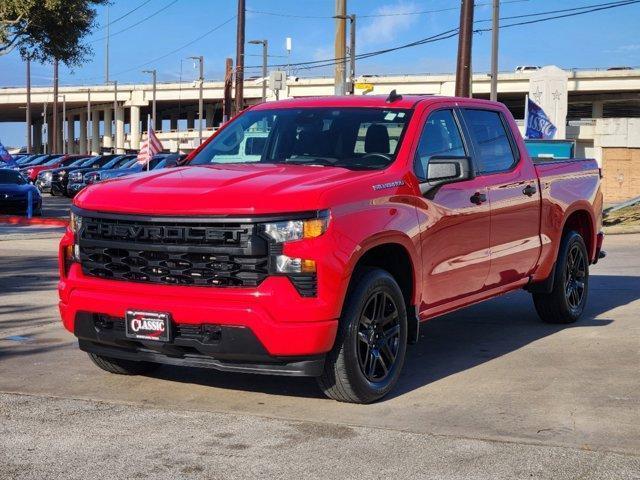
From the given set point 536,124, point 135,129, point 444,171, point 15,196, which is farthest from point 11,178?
point 135,129

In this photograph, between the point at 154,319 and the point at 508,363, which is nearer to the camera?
the point at 154,319

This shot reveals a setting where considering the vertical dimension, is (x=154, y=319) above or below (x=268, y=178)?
below

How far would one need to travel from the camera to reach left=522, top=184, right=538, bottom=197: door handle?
8383mm

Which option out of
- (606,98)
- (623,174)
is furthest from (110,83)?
(623,174)

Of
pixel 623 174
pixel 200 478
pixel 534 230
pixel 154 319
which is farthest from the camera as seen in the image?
pixel 623 174

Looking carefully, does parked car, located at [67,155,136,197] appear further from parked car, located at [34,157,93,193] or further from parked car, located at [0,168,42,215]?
parked car, located at [0,168,42,215]

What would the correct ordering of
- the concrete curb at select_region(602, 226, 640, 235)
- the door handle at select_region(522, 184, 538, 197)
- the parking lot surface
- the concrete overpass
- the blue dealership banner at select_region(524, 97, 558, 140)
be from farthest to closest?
the concrete overpass → the blue dealership banner at select_region(524, 97, 558, 140) → the concrete curb at select_region(602, 226, 640, 235) → the door handle at select_region(522, 184, 538, 197) → the parking lot surface

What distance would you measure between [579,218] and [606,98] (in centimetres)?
8306

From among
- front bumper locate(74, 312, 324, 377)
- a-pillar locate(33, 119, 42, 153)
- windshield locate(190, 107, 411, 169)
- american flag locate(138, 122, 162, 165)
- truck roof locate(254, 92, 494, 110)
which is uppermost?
truck roof locate(254, 92, 494, 110)

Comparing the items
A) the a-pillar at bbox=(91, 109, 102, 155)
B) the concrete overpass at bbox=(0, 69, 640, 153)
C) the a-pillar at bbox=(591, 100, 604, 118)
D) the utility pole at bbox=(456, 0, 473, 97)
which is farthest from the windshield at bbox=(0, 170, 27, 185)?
the a-pillar at bbox=(91, 109, 102, 155)

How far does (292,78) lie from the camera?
282 ft

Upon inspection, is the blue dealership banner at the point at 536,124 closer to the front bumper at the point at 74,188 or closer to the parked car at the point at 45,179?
the front bumper at the point at 74,188

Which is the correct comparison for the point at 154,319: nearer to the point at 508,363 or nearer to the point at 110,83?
the point at 508,363

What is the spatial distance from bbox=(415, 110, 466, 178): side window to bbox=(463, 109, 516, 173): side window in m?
0.25
